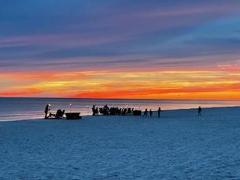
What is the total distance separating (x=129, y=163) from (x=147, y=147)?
5406 millimetres

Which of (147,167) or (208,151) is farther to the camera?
(208,151)

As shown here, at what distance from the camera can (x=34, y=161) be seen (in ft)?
60.7

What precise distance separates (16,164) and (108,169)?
3886mm

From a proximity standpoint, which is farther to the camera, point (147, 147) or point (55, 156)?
point (147, 147)

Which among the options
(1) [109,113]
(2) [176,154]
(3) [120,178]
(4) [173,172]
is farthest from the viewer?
(1) [109,113]

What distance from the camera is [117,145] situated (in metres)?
23.8

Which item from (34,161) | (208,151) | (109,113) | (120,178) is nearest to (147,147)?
(208,151)

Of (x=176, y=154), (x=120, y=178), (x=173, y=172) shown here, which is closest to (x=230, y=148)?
(x=176, y=154)

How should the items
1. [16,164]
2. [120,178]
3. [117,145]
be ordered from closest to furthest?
1. [120,178]
2. [16,164]
3. [117,145]

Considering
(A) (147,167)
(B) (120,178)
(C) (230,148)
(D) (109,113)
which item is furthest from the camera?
(D) (109,113)

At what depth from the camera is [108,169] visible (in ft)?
53.3

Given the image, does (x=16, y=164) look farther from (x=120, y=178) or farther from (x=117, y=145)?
(x=117, y=145)

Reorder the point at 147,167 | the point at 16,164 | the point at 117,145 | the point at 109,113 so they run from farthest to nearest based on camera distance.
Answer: the point at 109,113, the point at 117,145, the point at 16,164, the point at 147,167

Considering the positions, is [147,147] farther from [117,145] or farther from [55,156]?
[55,156]
